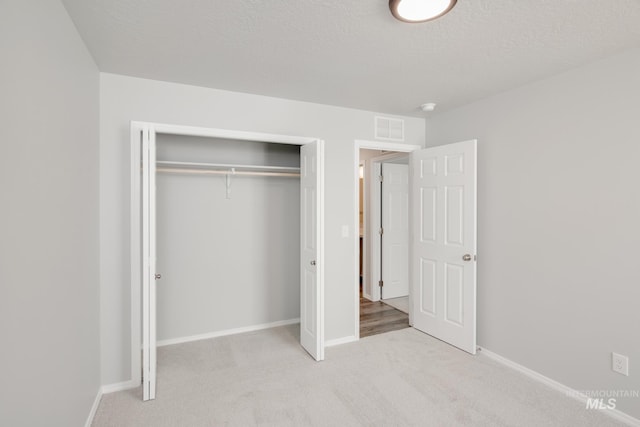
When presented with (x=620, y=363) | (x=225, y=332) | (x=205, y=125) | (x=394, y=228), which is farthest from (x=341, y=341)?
(x=205, y=125)

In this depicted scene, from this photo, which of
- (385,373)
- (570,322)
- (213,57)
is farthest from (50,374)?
(570,322)

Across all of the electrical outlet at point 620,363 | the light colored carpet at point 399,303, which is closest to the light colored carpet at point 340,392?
the electrical outlet at point 620,363

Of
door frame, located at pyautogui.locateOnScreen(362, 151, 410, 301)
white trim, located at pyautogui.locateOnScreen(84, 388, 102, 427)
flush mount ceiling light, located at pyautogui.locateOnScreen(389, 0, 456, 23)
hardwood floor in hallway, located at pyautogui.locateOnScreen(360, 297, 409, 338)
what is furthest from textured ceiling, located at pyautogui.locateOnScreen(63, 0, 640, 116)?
hardwood floor in hallway, located at pyautogui.locateOnScreen(360, 297, 409, 338)

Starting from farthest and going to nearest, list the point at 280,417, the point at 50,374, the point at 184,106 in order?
the point at 184,106 < the point at 280,417 < the point at 50,374

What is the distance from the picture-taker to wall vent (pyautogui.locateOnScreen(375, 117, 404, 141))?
12.0 feet

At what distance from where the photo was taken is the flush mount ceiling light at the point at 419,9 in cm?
158

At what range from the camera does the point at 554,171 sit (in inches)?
104

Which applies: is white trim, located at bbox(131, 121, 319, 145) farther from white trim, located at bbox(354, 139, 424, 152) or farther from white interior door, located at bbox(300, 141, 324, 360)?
white trim, located at bbox(354, 139, 424, 152)

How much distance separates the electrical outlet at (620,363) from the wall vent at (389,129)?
263cm

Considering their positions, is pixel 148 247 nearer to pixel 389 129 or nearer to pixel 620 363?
pixel 389 129

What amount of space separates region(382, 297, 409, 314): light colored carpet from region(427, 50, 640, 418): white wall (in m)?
1.35

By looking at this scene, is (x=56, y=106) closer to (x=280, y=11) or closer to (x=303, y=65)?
(x=280, y=11)

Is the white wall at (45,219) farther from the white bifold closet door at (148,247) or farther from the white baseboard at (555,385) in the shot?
the white baseboard at (555,385)

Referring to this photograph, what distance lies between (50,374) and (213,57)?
81.1 inches
